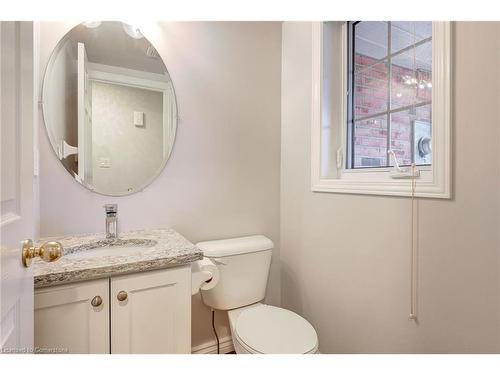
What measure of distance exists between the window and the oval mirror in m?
1.03

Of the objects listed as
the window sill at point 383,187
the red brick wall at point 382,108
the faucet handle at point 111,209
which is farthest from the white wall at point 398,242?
the faucet handle at point 111,209

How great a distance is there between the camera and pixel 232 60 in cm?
152

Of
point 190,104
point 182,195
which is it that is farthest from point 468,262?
point 190,104

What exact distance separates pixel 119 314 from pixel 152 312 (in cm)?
10

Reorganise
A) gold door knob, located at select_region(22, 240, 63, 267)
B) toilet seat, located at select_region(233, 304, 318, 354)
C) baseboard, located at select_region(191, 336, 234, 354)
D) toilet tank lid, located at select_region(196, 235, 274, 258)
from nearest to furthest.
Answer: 1. gold door knob, located at select_region(22, 240, 63, 267)
2. toilet seat, located at select_region(233, 304, 318, 354)
3. toilet tank lid, located at select_region(196, 235, 274, 258)
4. baseboard, located at select_region(191, 336, 234, 354)

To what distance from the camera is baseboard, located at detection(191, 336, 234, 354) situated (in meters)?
1.44

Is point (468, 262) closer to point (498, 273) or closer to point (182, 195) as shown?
point (498, 273)

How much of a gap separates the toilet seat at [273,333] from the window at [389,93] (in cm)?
88

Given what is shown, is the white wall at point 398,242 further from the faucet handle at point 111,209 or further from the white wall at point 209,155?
the faucet handle at point 111,209

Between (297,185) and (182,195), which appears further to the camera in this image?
(297,185)

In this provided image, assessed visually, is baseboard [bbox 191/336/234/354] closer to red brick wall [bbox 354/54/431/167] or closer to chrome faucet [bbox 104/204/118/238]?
chrome faucet [bbox 104/204/118/238]

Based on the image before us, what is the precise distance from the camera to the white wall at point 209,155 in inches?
45.2

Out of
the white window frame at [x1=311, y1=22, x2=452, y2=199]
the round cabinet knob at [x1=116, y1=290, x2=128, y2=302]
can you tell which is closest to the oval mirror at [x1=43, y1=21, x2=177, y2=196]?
the round cabinet knob at [x1=116, y1=290, x2=128, y2=302]
